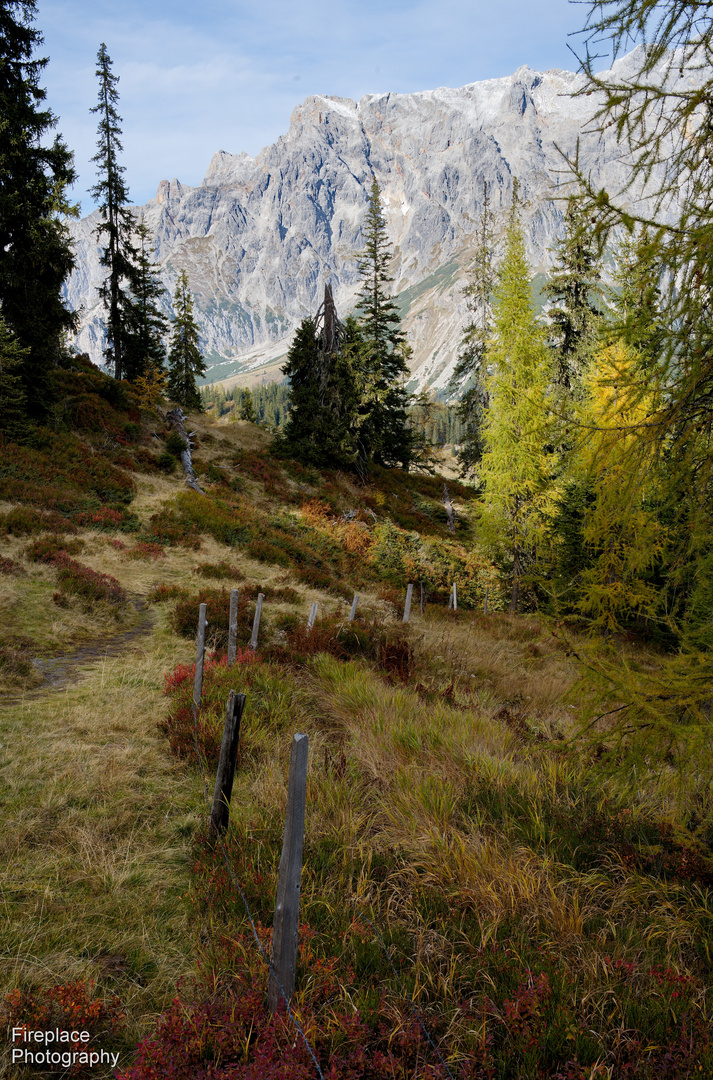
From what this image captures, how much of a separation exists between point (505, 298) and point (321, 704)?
13002 mm

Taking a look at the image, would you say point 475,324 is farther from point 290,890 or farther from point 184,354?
point 290,890

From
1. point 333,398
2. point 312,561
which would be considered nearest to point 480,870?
point 312,561

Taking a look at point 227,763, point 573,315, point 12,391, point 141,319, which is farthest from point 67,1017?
point 141,319

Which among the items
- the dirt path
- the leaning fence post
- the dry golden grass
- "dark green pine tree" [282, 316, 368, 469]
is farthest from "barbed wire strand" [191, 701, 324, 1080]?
"dark green pine tree" [282, 316, 368, 469]

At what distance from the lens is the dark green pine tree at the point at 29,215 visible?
15.2 metres

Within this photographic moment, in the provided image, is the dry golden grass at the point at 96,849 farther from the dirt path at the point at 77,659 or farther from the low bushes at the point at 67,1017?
the dirt path at the point at 77,659

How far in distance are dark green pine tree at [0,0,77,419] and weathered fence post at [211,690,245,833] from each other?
1589 centimetres

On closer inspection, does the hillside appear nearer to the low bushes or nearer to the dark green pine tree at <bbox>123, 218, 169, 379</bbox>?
the low bushes

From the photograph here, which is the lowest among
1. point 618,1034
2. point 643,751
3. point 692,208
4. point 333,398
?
point 618,1034

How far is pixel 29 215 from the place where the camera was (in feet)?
52.1

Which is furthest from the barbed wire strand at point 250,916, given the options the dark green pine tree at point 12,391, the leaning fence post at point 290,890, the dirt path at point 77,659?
the dark green pine tree at point 12,391

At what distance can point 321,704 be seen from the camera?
723 cm

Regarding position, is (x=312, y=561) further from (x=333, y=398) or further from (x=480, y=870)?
(x=480, y=870)

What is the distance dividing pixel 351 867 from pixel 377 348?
2778 cm
